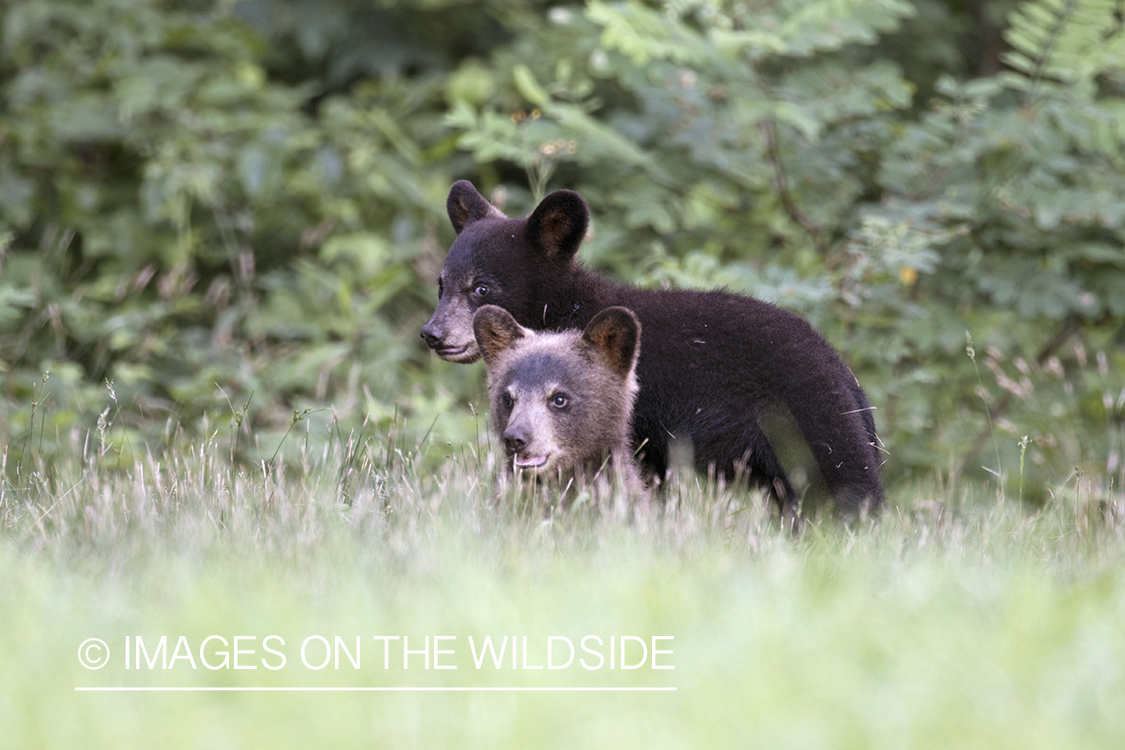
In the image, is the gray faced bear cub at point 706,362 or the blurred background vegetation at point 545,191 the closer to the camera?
the gray faced bear cub at point 706,362

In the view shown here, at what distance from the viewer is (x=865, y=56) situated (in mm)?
8797

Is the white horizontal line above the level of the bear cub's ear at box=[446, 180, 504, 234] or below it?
below

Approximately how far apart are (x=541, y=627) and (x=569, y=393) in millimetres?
1677

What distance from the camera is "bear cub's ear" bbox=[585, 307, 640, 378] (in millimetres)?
4316

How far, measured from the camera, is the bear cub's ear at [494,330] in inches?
179

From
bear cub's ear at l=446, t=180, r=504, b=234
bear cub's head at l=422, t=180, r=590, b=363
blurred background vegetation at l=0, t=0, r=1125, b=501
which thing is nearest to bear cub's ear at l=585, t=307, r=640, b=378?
bear cub's head at l=422, t=180, r=590, b=363

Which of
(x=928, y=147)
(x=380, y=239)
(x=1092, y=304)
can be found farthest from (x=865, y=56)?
(x=380, y=239)

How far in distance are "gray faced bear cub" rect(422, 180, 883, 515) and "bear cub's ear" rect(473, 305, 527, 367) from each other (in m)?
0.33

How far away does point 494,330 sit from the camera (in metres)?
4.61

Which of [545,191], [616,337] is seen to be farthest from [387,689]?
[545,191]
